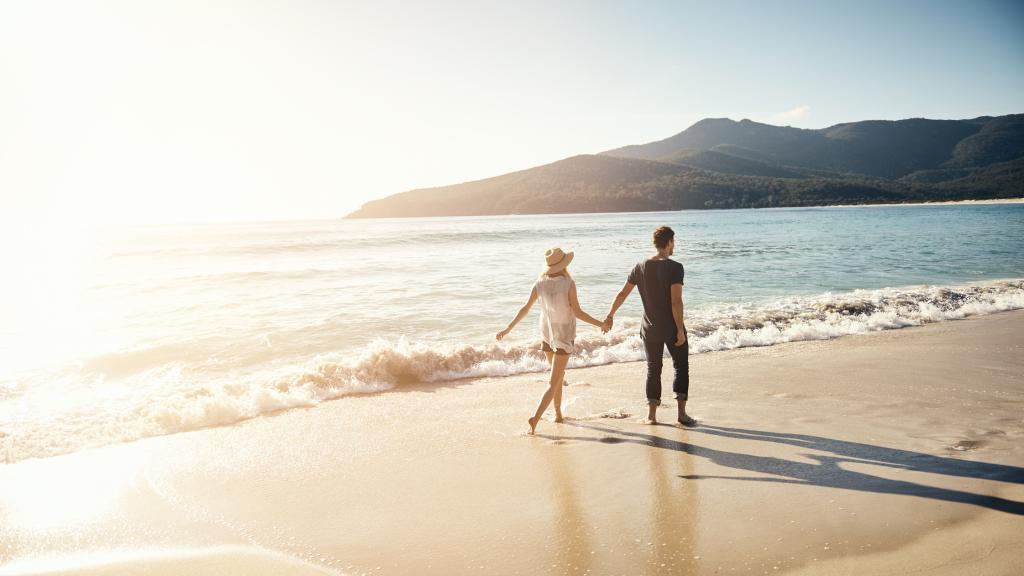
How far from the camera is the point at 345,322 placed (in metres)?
13.3

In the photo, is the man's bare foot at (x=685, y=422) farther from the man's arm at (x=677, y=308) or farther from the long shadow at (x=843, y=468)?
the man's arm at (x=677, y=308)

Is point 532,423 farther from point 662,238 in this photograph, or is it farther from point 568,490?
point 662,238

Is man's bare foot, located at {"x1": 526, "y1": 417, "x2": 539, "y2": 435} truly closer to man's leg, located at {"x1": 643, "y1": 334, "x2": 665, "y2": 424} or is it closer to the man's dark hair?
man's leg, located at {"x1": 643, "y1": 334, "x2": 665, "y2": 424}

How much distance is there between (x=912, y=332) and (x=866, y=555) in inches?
372

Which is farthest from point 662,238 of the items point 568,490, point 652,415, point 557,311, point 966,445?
point 966,445

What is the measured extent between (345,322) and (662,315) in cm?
969

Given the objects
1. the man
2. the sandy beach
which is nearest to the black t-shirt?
the man

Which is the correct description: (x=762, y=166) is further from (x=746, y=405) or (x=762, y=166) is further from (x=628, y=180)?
(x=746, y=405)

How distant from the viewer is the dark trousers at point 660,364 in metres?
5.73

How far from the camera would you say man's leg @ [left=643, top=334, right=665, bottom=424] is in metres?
5.74

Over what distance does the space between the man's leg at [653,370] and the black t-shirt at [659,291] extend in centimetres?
11

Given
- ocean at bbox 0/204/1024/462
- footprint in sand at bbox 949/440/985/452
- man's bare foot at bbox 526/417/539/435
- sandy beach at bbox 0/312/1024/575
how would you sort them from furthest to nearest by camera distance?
ocean at bbox 0/204/1024/462
man's bare foot at bbox 526/417/539/435
footprint in sand at bbox 949/440/985/452
sandy beach at bbox 0/312/1024/575

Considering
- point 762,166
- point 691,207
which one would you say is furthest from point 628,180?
point 762,166

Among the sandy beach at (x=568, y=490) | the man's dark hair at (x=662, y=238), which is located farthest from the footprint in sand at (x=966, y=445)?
the man's dark hair at (x=662, y=238)
